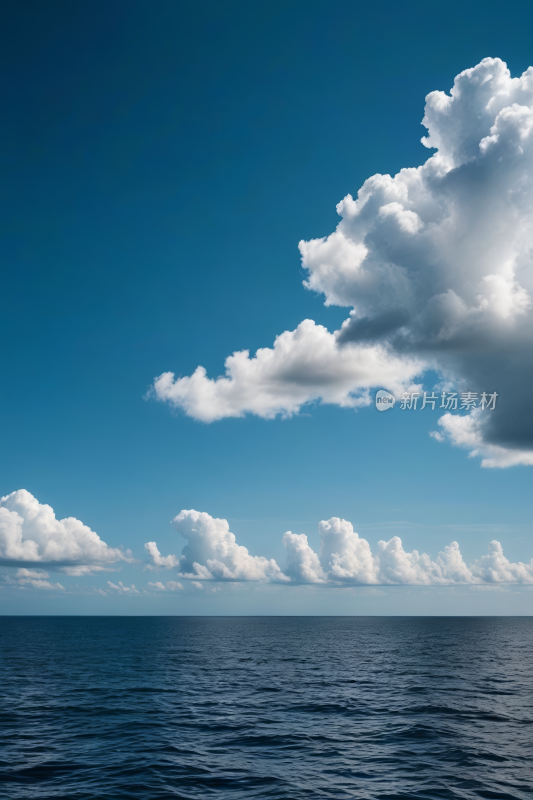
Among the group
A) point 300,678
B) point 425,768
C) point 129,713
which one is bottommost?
point 300,678

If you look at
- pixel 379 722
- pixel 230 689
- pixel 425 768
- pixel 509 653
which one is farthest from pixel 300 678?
pixel 509 653

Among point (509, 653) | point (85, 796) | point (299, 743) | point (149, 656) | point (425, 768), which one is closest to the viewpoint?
point (85, 796)

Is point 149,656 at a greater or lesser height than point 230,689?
lesser

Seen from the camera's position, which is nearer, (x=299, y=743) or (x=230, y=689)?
(x=299, y=743)

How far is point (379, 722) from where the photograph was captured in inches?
1538

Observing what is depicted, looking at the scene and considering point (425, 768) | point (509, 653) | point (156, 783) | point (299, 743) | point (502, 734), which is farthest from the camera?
point (509, 653)

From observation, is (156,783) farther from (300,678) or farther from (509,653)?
(509,653)

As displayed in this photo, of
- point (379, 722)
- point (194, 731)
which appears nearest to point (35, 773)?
point (194, 731)

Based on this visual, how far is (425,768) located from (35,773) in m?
21.6

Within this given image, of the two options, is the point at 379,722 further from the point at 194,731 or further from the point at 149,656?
the point at 149,656

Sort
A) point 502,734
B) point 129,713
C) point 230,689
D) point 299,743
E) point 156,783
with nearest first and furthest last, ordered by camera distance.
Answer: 1. point 156,783
2. point 299,743
3. point 502,734
4. point 129,713
5. point 230,689

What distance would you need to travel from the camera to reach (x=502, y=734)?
35.8 meters

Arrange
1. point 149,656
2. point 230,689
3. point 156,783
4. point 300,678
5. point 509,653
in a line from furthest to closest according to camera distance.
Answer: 1. point 509,653
2. point 149,656
3. point 300,678
4. point 230,689
5. point 156,783

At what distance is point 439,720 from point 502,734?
5205 mm
